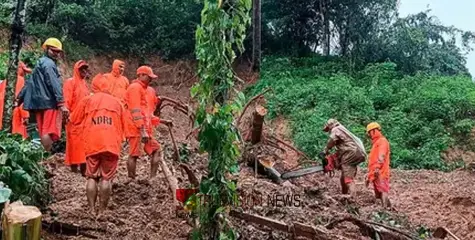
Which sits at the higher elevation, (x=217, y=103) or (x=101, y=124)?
(x=217, y=103)

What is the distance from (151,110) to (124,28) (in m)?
13.3

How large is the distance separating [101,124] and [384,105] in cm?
1270

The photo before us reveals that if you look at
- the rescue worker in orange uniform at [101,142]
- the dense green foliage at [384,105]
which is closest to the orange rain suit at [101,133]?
the rescue worker in orange uniform at [101,142]

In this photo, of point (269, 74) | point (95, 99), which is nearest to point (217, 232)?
point (95, 99)

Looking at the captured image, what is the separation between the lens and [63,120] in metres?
7.85

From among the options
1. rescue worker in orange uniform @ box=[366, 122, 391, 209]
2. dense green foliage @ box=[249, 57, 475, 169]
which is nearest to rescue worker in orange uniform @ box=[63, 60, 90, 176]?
rescue worker in orange uniform @ box=[366, 122, 391, 209]

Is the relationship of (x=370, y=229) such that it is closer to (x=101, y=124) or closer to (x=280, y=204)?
(x=280, y=204)

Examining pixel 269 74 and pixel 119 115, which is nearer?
pixel 119 115

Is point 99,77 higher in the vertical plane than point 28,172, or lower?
higher

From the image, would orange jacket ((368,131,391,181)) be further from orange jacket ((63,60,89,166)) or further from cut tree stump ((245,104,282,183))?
orange jacket ((63,60,89,166))

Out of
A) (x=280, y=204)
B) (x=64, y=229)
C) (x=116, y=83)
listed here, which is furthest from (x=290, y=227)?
(x=116, y=83)

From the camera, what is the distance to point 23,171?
523 centimetres

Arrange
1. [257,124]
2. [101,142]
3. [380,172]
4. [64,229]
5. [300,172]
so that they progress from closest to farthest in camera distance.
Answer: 1. [64,229]
2. [101,142]
3. [257,124]
4. [380,172]
5. [300,172]

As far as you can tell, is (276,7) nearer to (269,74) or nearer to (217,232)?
(269,74)
